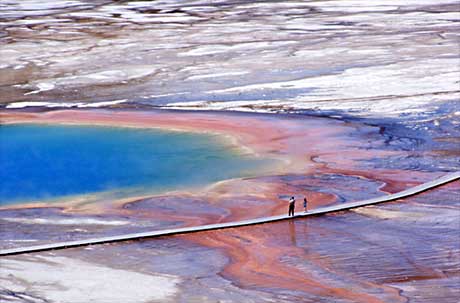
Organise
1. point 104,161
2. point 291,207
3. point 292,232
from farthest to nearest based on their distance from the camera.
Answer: point 104,161
point 291,207
point 292,232

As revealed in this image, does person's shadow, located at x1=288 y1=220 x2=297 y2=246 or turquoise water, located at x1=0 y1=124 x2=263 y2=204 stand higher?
person's shadow, located at x1=288 y1=220 x2=297 y2=246

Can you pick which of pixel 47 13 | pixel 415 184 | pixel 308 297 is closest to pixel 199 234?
pixel 308 297

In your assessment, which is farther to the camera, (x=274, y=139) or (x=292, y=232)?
(x=274, y=139)

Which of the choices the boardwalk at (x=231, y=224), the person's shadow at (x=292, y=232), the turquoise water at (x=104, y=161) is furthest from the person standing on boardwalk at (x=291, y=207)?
the turquoise water at (x=104, y=161)

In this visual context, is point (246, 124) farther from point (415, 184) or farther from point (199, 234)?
point (199, 234)

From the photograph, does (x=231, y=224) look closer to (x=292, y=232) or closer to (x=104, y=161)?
(x=292, y=232)

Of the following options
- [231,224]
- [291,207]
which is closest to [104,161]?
[231,224]

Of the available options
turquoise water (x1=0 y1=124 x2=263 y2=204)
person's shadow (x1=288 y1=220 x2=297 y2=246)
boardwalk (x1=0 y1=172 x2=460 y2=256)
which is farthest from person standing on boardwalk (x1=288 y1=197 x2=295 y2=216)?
turquoise water (x1=0 y1=124 x2=263 y2=204)

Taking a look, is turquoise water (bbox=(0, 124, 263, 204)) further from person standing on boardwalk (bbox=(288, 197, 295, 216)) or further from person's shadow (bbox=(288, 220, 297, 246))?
person's shadow (bbox=(288, 220, 297, 246))

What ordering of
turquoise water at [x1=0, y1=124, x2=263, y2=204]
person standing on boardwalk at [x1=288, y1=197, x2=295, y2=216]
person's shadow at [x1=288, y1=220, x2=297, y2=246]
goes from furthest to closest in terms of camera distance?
1. turquoise water at [x1=0, y1=124, x2=263, y2=204]
2. person standing on boardwalk at [x1=288, y1=197, x2=295, y2=216]
3. person's shadow at [x1=288, y1=220, x2=297, y2=246]
